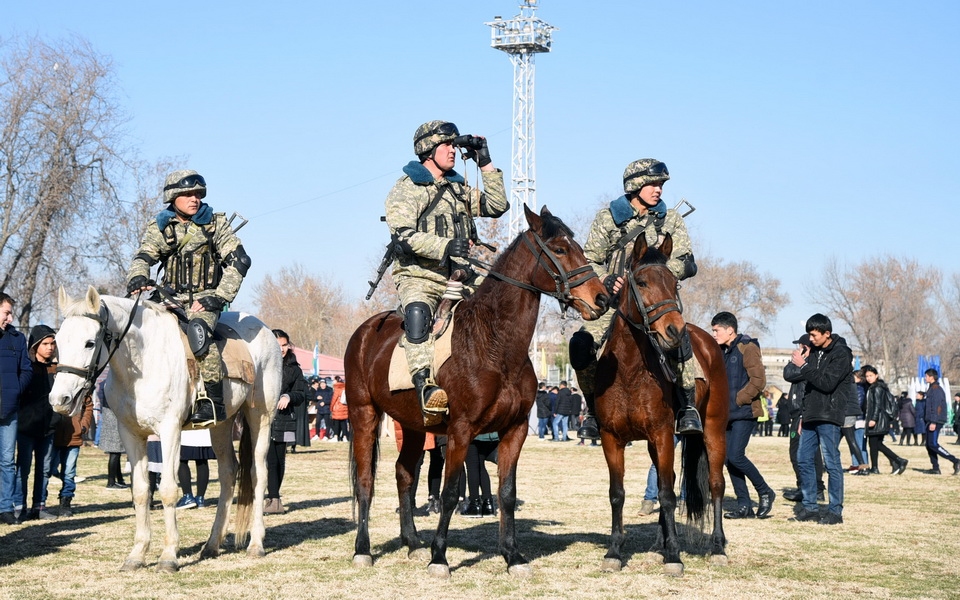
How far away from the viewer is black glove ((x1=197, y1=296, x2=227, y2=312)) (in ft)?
A: 30.8

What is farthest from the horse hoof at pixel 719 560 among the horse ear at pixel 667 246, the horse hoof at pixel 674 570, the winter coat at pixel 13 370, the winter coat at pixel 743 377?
the winter coat at pixel 13 370

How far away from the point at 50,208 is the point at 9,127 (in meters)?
2.63

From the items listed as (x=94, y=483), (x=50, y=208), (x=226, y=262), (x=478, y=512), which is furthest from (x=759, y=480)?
(x=50, y=208)

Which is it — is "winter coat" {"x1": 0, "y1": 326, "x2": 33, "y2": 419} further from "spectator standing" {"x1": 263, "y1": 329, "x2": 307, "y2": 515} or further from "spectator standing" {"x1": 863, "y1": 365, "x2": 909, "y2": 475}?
"spectator standing" {"x1": 863, "y1": 365, "x2": 909, "y2": 475}

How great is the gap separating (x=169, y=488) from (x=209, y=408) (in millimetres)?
828

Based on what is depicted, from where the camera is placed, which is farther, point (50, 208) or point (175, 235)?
point (50, 208)

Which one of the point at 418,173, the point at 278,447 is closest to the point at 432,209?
the point at 418,173

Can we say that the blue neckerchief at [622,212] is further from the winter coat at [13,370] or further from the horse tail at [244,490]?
the winter coat at [13,370]

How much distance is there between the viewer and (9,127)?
30609 millimetres

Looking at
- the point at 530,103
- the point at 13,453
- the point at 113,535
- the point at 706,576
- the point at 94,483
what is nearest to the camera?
the point at 706,576

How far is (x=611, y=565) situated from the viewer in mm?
8945

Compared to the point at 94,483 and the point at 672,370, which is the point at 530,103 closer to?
the point at 94,483

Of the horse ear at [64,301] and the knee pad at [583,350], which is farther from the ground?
the horse ear at [64,301]

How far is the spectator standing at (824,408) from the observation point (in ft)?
41.9
